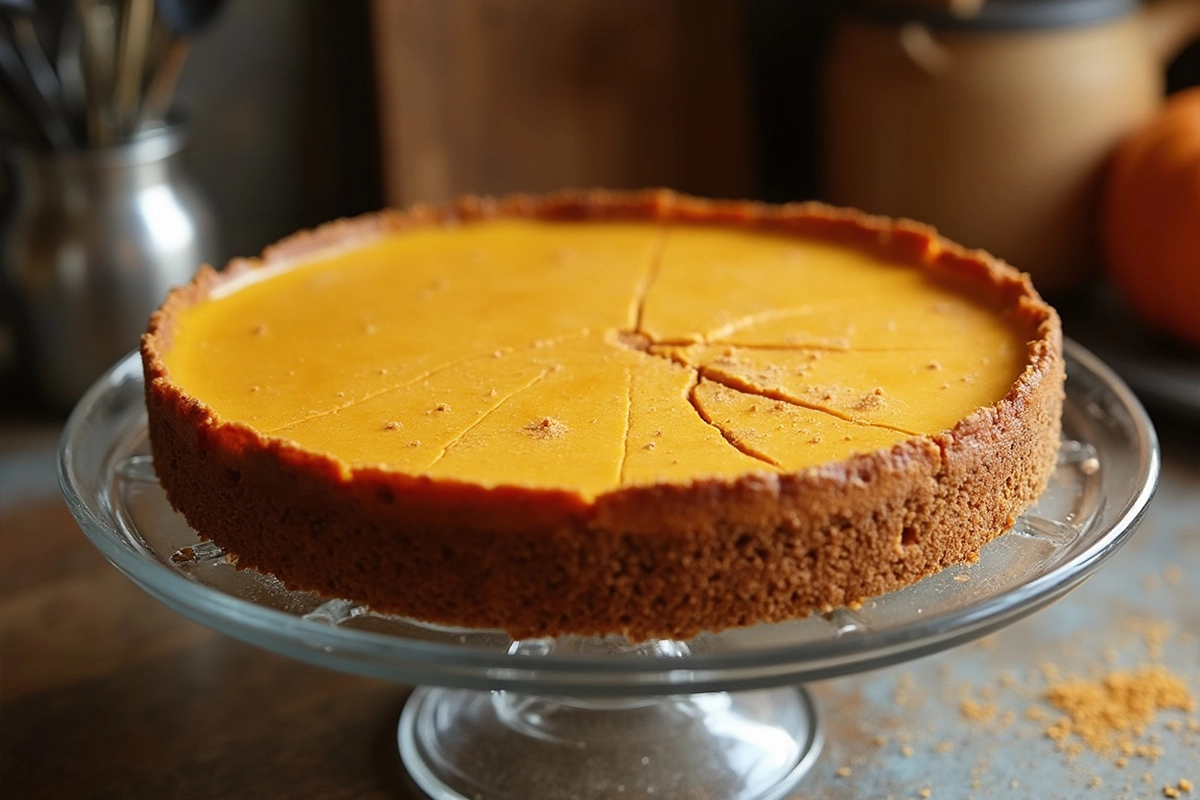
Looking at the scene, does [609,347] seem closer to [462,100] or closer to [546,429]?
[546,429]

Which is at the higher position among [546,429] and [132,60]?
[132,60]

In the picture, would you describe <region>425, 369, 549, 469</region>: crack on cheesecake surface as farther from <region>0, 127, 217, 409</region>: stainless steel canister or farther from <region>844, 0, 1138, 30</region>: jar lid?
<region>844, 0, 1138, 30</region>: jar lid

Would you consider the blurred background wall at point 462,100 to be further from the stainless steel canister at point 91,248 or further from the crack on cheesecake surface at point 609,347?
the crack on cheesecake surface at point 609,347

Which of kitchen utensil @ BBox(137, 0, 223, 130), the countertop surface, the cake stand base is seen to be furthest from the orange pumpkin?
kitchen utensil @ BBox(137, 0, 223, 130)

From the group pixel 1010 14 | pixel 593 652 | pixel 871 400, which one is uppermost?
pixel 1010 14

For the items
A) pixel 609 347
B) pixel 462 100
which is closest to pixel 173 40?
pixel 462 100

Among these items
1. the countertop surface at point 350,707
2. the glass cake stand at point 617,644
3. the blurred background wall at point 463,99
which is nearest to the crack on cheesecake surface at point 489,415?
the glass cake stand at point 617,644

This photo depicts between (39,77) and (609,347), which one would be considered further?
(39,77)
